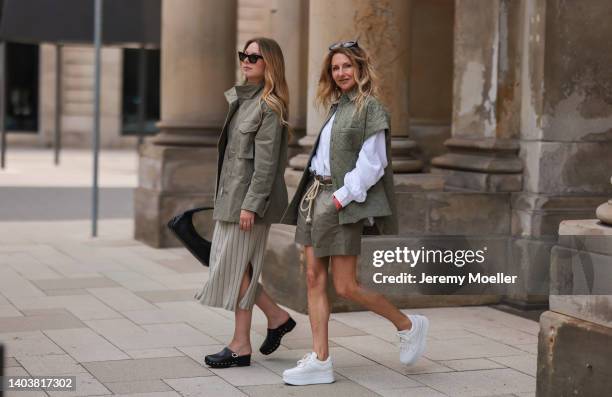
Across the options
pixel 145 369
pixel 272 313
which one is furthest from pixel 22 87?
pixel 145 369

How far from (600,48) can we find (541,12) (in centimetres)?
52

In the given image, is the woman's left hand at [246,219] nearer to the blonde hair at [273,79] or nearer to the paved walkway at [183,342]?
the blonde hair at [273,79]

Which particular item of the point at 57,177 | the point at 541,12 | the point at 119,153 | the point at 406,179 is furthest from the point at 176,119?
the point at 119,153

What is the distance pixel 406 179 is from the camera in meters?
9.12

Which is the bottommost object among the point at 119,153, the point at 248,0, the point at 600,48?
the point at 119,153

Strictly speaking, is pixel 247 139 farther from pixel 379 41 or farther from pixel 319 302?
pixel 379 41

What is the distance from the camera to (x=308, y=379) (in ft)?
20.9

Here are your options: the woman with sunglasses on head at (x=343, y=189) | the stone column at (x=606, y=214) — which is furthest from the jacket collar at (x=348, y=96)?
the stone column at (x=606, y=214)

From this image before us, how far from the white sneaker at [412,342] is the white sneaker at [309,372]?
1.53 feet

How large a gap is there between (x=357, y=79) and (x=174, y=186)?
6335mm

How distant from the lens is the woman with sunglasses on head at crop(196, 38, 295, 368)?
6.57m

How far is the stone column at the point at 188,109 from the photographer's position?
40.5 ft

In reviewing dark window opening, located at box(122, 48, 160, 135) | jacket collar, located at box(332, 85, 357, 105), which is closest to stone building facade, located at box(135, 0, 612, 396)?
jacket collar, located at box(332, 85, 357, 105)

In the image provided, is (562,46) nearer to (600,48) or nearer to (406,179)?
(600,48)
